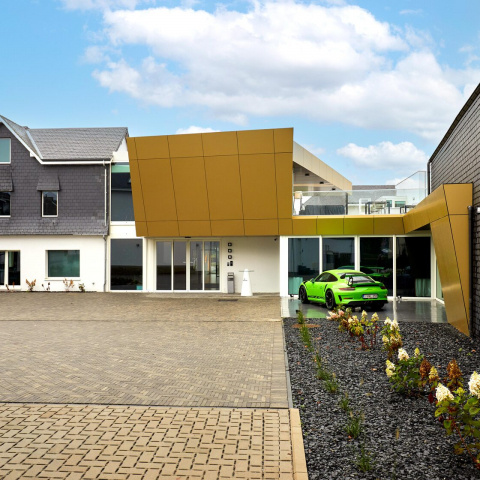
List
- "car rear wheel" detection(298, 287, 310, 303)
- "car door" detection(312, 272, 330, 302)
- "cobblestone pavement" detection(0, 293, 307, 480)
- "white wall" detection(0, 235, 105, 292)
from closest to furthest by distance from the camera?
1. "cobblestone pavement" detection(0, 293, 307, 480)
2. "car door" detection(312, 272, 330, 302)
3. "car rear wheel" detection(298, 287, 310, 303)
4. "white wall" detection(0, 235, 105, 292)

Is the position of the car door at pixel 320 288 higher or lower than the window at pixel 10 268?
lower

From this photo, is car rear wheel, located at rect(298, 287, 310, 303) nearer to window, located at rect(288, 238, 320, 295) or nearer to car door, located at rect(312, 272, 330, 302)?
car door, located at rect(312, 272, 330, 302)

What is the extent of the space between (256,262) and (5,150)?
14.1 metres

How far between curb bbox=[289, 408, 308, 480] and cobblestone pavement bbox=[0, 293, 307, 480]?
1 cm

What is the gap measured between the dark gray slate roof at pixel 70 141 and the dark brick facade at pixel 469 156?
16591 millimetres

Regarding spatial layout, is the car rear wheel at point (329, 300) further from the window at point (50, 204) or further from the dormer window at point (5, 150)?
the dormer window at point (5, 150)

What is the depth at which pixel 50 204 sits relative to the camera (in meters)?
26.0

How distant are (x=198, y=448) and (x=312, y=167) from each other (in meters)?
24.3

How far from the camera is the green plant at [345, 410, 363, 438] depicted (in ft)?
16.8

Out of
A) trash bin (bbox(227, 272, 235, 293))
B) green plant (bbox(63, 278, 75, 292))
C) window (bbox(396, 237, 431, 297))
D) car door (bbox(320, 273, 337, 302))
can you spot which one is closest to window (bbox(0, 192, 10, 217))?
green plant (bbox(63, 278, 75, 292))

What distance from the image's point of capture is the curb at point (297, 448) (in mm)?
4277

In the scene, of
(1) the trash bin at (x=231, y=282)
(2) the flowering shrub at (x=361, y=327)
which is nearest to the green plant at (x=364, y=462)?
(2) the flowering shrub at (x=361, y=327)

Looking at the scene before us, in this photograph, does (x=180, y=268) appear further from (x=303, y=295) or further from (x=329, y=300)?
(x=329, y=300)

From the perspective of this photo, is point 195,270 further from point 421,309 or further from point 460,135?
point 460,135
